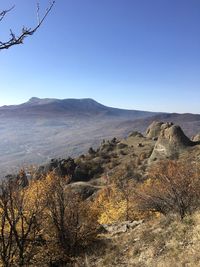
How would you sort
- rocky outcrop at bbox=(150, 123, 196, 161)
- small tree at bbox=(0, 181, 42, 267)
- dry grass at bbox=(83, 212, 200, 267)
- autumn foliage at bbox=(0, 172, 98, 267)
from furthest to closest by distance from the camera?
rocky outcrop at bbox=(150, 123, 196, 161) → autumn foliage at bbox=(0, 172, 98, 267) → small tree at bbox=(0, 181, 42, 267) → dry grass at bbox=(83, 212, 200, 267)

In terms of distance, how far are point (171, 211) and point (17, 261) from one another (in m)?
10.4

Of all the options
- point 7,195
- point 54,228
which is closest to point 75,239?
point 54,228

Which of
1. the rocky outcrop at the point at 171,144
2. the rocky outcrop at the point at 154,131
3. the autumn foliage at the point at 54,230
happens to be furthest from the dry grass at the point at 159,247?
the rocky outcrop at the point at 154,131

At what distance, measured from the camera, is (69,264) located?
2123cm

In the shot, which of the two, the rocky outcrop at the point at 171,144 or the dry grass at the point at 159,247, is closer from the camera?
the dry grass at the point at 159,247

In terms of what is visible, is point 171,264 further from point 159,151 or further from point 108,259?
point 159,151

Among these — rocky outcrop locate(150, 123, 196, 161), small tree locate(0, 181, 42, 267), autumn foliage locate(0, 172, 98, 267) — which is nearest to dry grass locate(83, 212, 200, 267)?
autumn foliage locate(0, 172, 98, 267)

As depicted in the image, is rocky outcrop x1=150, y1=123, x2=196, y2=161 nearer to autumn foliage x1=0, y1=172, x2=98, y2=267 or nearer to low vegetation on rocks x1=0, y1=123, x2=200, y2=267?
low vegetation on rocks x1=0, y1=123, x2=200, y2=267

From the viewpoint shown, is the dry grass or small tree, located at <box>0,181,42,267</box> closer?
the dry grass

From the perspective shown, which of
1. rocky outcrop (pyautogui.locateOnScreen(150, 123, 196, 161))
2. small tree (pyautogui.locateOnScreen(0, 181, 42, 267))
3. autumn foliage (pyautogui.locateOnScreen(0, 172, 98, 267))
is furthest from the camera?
rocky outcrop (pyautogui.locateOnScreen(150, 123, 196, 161))

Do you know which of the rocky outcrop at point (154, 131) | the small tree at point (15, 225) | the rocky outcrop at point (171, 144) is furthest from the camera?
the rocky outcrop at point (154, 131)

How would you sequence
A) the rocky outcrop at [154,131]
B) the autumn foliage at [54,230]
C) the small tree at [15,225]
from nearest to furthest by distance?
the small tree at [15,225]
the autumn foliage at [54,230]
the rocky outcrop at [154,131]

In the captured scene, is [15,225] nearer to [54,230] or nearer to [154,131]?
[54,230]

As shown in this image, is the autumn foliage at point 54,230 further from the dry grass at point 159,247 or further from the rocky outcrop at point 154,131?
the rocky outcrop at point 154,131
